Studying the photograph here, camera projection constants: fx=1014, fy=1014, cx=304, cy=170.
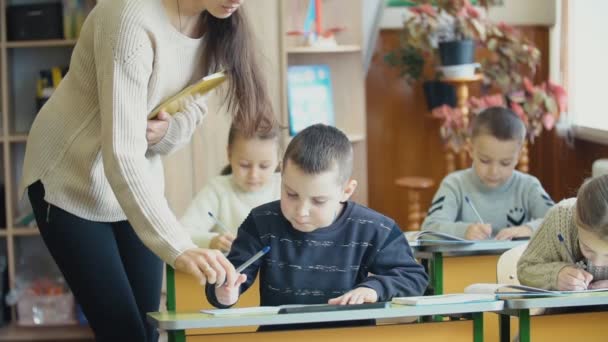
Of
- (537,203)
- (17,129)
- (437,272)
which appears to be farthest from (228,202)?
(17,129)

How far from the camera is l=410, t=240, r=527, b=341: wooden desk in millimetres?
2596

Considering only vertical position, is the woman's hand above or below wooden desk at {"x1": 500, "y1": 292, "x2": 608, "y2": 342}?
above

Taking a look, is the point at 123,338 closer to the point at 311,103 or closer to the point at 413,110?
the point at 311,103

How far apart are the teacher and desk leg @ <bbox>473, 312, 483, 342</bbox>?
17.3 inches

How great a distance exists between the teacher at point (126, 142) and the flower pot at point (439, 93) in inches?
91.9

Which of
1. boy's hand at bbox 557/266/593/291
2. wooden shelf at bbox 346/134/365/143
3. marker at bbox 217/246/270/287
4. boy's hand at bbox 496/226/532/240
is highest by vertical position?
wooden shelf at bbox 346/134/365/143

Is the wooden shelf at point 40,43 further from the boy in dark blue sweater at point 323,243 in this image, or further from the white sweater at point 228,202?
the boy in dark blue sweater at point 323,243

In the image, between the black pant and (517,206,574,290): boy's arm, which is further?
(517,206,574,290): boy's arm

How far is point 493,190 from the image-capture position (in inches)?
130

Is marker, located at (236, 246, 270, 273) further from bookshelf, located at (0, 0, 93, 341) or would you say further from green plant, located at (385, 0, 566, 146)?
green plant, located at (385, 0, 566, 146)

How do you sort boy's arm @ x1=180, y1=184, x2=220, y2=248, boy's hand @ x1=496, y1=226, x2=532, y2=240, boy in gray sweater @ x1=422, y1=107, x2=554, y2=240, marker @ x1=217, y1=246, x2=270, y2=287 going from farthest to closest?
boy in gray sweater @ x1=422, y1=107, x2=554, y2=240, boy's arm @ x1=180, y1=184, x2=220, y2=248, boy's hand @ x1=496, y1=226, x2=532, y2=240, marker @ x1=217, y1=246, x2=270, y2=287

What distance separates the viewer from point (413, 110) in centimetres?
483

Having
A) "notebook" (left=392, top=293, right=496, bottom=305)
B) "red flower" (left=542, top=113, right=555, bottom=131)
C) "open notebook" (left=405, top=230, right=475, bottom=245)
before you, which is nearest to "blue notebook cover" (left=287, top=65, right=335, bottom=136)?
"red flower" (left=542, top=113, right=555, bottom=131)

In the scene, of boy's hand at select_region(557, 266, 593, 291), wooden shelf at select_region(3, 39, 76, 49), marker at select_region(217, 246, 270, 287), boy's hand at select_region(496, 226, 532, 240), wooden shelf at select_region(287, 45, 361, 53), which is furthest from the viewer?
wooden shelf at select_region(287, 45, 361, 53)
